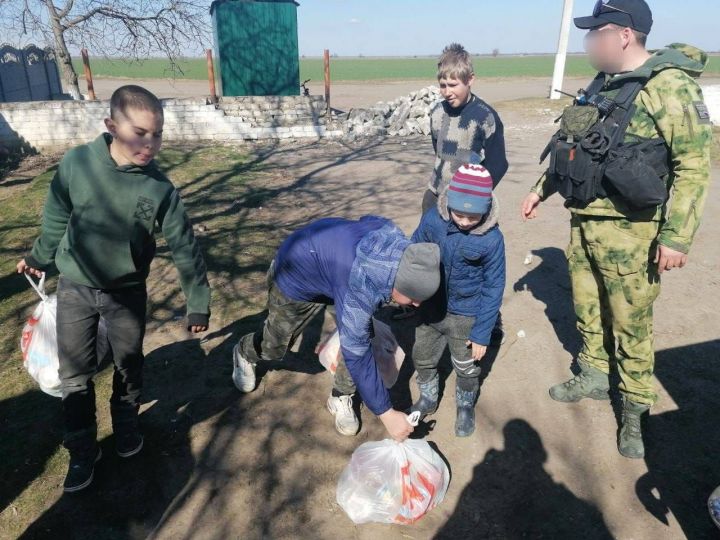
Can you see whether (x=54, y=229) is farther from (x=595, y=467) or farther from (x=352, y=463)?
(x=595, y=467)

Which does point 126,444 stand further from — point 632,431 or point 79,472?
point 632,431

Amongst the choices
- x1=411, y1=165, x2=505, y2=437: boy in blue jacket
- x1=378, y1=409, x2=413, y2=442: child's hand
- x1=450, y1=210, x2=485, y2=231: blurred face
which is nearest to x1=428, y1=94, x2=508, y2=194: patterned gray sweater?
x1=411, y1=165, x2=505, y2=437: boy in blue jacket

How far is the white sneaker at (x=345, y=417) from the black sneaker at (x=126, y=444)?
Result: 1.14m

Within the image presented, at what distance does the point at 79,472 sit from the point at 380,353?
172cm

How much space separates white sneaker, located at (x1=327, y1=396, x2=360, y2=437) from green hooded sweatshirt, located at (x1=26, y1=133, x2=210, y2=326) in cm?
99

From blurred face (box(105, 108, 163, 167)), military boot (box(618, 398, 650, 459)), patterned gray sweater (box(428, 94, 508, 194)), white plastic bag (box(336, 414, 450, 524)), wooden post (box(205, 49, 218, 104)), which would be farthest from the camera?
wooden post (box(205, 49, 218, 104))

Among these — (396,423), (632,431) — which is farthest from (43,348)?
(632,431)

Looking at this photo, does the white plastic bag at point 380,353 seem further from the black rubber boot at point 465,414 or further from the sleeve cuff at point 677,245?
the sleeve cuff at point 677,245

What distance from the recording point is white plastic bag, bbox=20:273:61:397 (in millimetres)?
2902

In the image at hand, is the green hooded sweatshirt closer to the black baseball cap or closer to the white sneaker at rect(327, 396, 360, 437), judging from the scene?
the white sneaker at rect(327, 396, 360, 437)

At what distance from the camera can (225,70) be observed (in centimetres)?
1392

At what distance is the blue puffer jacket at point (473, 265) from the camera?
107 inches

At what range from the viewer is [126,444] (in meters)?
2.83

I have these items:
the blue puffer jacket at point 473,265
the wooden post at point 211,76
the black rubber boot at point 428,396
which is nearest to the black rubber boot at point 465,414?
the black rubber boot at point 428,396
